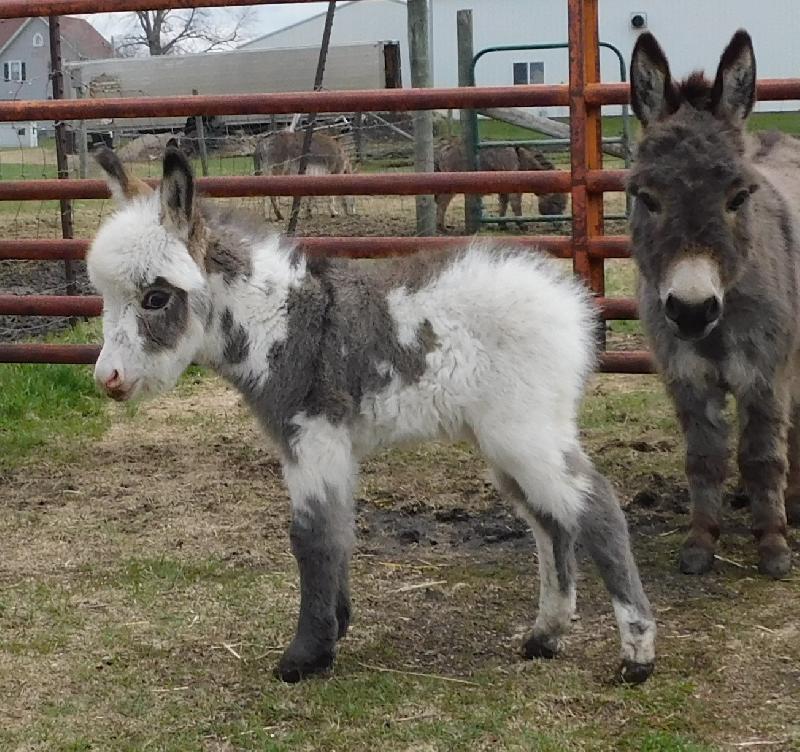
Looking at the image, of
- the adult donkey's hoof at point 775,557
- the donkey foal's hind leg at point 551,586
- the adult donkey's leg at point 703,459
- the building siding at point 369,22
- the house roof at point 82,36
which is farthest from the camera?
the house roof at point 82,36

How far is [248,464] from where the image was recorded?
5996 mm

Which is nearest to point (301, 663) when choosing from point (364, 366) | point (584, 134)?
point (364, 366)

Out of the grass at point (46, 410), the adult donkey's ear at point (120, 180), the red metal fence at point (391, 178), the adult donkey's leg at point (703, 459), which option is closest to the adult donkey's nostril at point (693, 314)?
the adult donkey's leg at point (703, 459)

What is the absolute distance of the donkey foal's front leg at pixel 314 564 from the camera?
3631 millimetres

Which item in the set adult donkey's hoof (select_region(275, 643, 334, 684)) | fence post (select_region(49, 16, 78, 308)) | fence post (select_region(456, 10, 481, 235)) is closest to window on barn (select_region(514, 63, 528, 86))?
Answer: fence post (select_region(456, 10, 481, 235))

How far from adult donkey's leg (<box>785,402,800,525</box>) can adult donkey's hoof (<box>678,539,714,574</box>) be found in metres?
0.73

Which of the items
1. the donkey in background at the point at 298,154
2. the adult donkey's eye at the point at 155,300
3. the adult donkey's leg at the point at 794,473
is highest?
the donkey in background at the point at 298,154

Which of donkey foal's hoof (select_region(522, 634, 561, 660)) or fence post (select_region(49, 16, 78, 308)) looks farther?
fence post (select_region(49, 16, 78, 308))

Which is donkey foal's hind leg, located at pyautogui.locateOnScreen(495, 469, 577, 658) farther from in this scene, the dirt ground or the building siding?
the building siding

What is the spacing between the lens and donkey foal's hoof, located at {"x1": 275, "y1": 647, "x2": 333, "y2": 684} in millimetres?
3629

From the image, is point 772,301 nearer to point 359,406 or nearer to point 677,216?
point 677,216

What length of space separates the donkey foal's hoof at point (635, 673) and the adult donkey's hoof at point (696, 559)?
3.25 ft

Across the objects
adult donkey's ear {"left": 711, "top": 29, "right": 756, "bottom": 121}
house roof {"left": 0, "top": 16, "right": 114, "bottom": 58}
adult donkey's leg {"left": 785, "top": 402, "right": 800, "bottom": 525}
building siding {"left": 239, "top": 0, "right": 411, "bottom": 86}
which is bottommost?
adult donkey's leg {"left": 785, "top": 402, "right": 800, "bottom": 525}

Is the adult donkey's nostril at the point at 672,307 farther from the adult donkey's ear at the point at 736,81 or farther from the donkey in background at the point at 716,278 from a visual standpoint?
the adult donkey's ear at the point at 736,81
